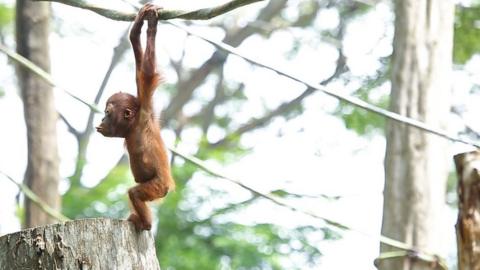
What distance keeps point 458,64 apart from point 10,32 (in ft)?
22.6

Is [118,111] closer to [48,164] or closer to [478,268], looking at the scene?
[478,268]

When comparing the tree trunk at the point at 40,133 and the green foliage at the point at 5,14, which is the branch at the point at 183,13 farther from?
the green foliage at the point at 5,14

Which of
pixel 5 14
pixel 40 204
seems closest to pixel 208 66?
pixel 5 14

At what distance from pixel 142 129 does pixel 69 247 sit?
86 cm

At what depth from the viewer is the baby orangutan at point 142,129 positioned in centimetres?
410

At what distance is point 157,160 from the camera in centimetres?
417

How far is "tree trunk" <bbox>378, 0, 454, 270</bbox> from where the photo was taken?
5.91 meters

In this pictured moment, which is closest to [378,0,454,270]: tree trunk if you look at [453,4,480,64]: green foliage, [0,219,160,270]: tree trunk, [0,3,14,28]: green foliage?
[453,4,480,64]: green foliage

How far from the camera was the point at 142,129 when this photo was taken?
4.20 meters

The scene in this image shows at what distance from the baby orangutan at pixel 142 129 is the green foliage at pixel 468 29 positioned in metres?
5.07

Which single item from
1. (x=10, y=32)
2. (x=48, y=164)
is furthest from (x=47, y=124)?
(x=10, y=32)

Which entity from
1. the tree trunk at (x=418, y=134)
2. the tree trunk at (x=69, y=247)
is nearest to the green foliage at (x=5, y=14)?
the tree trunk at (x=418, y=134)

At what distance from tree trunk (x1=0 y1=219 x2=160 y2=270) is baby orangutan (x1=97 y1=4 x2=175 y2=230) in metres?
0.52

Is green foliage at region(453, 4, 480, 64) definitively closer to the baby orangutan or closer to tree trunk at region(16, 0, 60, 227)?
tree trunk at region(16, 0, 60, 227)
